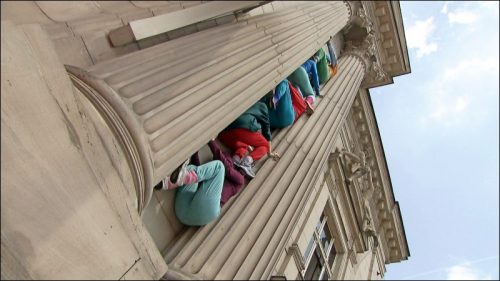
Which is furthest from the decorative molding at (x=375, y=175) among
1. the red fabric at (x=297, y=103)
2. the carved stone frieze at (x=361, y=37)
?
the red fabric at (x=297, y=103)

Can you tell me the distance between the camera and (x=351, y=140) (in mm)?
18219

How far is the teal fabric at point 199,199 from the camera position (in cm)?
653

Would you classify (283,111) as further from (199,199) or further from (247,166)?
(199,199)

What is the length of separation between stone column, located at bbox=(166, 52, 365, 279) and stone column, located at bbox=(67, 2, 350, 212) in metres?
1.38

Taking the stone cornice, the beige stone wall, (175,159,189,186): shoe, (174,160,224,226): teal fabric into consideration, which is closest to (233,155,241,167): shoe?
(174,160,224,226): teal fabric

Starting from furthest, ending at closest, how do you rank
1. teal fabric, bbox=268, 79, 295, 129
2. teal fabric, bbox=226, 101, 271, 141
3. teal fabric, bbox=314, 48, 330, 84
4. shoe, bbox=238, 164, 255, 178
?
teal fabric, bbox=314, 48, 330, 84 → teal fabric, bbox=268, 79, 295, 129 → teal fabric, bbox=226, 101, 271, 141 → shoe, bbox=238, 164, 255, 178

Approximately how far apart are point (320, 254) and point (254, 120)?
624cm

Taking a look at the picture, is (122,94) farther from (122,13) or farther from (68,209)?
(122,13)

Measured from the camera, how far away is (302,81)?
11.9 metres

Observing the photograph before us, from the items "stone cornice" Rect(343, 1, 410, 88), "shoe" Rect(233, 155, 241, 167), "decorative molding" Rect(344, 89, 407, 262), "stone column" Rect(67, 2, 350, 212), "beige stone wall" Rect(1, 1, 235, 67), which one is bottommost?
"decorative molding" Rect(344, 89, 407, 262)

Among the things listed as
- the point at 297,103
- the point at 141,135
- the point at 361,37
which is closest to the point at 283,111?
the point at 297,103

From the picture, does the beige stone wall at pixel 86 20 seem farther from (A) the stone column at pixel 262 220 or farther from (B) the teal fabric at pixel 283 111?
(B) the teal fabric at pixel 283 111

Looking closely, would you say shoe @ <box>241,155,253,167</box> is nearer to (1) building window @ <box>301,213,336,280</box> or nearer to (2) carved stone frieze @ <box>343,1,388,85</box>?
(1) building window @ <box>301,213,336,280</box>

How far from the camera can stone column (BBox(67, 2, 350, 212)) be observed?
4.50 metres
